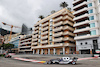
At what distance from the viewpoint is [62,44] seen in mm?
44031

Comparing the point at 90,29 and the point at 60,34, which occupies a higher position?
the point at 90,29

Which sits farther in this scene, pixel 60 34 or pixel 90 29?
pixel 60 34

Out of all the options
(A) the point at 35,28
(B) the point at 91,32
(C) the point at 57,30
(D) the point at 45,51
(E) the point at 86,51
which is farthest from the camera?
(A) the point at 35,28

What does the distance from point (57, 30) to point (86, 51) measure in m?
18.2

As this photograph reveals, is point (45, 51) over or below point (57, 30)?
below

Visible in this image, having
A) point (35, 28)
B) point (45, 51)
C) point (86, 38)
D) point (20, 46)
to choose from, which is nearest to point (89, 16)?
point (86, 38)

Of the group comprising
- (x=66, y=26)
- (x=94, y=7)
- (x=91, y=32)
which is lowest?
(x=91, y=32)

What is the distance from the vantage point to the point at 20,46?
3433 inches

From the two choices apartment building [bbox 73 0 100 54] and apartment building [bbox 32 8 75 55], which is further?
apartment building [bbox 32 8 75 55]

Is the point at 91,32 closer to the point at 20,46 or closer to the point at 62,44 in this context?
the point at 62,44

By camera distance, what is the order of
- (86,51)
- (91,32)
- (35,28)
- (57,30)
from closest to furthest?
(91,32) → (86,51) → (57,30) → (35,28)

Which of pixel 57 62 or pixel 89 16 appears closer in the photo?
pixel 57 62

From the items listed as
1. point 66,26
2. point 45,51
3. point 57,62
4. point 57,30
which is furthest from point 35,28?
point 57,62

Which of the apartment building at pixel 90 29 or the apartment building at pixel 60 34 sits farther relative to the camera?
the apartment building at pixel 60 34
